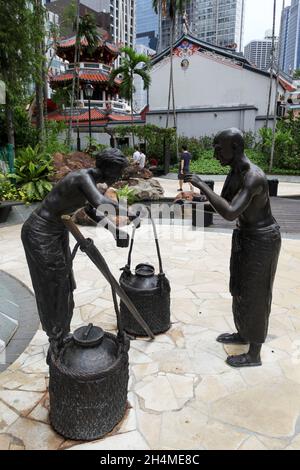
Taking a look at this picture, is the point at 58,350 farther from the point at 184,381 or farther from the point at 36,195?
the point at 36,195

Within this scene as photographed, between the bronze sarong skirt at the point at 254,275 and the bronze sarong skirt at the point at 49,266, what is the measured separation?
1.45 metres

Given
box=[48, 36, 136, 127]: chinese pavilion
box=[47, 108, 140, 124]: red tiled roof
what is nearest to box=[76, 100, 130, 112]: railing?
box=[48, 36, 136, 127]: chinese pavilion

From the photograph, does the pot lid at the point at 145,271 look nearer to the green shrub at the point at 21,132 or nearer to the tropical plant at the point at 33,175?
the tropical plant at the point at 33,175

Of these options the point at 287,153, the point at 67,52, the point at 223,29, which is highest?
the point at 223,29

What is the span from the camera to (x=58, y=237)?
2814 mm

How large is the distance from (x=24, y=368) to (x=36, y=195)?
6.78m

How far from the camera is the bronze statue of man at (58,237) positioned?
98.3 inches

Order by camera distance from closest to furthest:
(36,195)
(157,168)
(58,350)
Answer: (58,350) < (36,195) < (157,168)

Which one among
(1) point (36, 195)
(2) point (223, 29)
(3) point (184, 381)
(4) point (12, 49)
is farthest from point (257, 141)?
(2) point (223, 29)

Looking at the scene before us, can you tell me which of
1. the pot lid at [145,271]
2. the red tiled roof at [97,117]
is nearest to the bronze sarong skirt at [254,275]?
the pot lid at [145,271]

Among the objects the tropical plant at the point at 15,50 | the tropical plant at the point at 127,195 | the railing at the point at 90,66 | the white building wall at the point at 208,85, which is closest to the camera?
the tropical plant at the point at 127,195

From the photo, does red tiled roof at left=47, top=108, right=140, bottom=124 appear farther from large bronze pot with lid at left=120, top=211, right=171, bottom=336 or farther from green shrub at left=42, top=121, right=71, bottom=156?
large bronze pot with lid at left=120, top=211, right=171, bottom=336

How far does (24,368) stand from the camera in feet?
10.5
